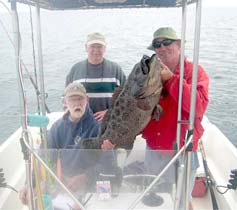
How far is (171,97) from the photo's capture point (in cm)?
267

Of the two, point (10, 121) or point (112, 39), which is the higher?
point (112, 39)

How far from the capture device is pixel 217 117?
965 cm

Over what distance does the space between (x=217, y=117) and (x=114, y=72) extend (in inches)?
250

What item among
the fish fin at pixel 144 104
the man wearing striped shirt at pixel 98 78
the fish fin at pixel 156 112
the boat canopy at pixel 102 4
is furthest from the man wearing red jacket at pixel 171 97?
the man wearing striped shirt at pixel 98 78

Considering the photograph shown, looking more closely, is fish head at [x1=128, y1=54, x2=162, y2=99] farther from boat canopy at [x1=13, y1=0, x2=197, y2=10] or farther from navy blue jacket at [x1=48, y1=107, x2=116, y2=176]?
boat canopy at [x1=13, y1=0, x2=197, y2=10]

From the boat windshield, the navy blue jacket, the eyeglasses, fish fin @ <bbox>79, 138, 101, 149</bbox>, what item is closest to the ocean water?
the eyeglasses

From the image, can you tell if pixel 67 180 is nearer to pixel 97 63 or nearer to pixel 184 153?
pixel 184 153

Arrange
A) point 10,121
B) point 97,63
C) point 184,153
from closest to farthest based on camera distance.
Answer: point 184,153
point 97,63
point 10,121

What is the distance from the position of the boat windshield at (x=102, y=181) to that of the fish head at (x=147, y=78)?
1.38 ft

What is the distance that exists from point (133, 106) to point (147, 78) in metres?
0.24

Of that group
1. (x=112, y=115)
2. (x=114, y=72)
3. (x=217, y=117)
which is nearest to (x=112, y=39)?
(x=217, y=117)

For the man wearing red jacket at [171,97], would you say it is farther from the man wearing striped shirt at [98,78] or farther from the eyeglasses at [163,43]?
the man wearing striped shirt at [98,78]

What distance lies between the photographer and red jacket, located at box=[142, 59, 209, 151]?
2.47 metres

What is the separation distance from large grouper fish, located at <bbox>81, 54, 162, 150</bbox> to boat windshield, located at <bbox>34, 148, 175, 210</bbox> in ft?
0.58
